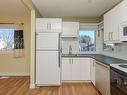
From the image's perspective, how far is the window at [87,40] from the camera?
264 inches

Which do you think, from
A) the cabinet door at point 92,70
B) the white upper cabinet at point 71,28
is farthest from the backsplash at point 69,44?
the cabinet door at point 92,70

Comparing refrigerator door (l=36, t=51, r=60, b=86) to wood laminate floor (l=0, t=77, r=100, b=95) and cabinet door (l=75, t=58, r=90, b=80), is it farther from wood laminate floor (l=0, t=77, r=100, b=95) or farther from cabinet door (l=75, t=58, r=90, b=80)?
cabinet door (l=75, t=58, r=90, b=80)

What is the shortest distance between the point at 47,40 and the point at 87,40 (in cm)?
213

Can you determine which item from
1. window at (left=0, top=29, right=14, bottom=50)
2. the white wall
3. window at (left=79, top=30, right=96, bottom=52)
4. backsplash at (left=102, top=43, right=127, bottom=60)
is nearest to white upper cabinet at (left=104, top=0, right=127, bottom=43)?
backsplash at (left=102, top=43, right=127, bottom=60)

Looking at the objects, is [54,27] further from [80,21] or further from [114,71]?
[114,71]

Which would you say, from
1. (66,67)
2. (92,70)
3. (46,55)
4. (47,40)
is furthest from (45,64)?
(92,70)

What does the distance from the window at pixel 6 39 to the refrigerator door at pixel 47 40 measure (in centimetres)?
223

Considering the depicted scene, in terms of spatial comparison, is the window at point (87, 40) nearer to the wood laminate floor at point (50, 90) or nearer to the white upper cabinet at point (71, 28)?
the white upper cabinet at point (71, 28)

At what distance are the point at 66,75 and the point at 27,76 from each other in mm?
1924

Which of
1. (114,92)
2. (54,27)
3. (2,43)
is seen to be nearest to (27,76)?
(2,43)

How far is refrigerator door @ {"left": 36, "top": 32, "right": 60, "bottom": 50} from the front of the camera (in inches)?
202

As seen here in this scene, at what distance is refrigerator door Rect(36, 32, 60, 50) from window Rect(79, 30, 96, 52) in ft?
5.95

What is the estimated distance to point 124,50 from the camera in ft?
14.1

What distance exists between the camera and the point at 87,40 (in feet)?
22.0
